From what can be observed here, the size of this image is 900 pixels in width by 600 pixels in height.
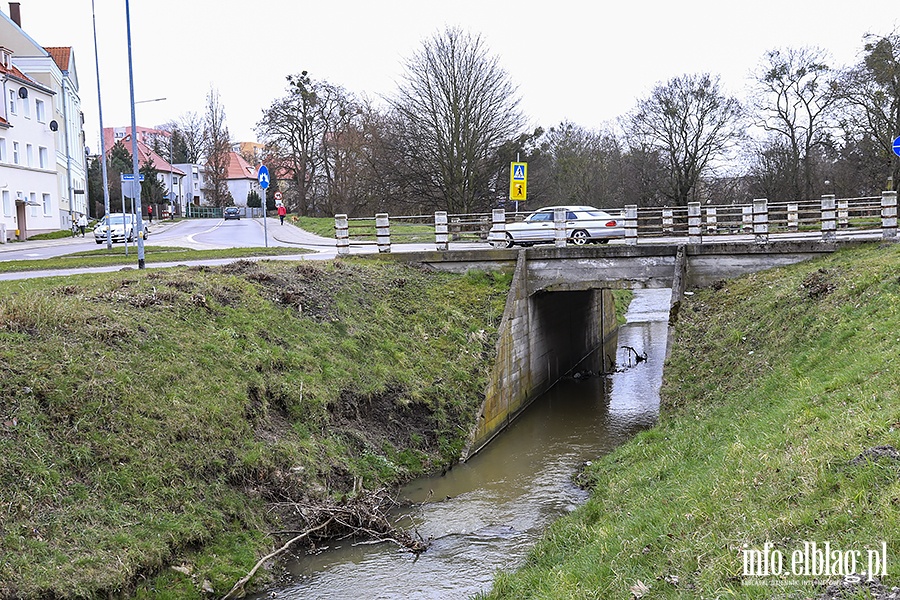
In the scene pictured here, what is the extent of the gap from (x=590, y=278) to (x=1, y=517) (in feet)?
49.8

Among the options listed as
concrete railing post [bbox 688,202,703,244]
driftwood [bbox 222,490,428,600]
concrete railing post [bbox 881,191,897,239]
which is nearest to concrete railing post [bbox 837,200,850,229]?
concrete railing post [bbox 881,191,897,239]

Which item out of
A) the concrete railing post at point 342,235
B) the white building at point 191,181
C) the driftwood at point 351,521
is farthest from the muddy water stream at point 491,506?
the white building at point 191,181

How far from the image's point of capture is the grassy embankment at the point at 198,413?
8.54 meters

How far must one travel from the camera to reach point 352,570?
32.3 feet

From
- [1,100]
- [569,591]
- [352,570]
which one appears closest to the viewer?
[569,591]

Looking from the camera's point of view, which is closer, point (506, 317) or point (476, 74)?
point (506, 317)

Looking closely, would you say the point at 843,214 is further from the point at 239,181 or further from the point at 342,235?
the point at 239,181

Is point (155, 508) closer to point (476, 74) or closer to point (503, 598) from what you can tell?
point (503, 598)

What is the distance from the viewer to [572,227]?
2270cm

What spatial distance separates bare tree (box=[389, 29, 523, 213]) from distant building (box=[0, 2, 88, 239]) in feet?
82.4

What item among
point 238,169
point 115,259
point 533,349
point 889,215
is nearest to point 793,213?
point 889,215

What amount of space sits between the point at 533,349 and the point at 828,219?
825 centimetres

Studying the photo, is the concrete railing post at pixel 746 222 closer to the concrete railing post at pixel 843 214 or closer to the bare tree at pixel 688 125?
the concrete railing post at pixel 843 214

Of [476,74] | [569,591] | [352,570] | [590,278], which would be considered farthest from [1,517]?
[476,74]
